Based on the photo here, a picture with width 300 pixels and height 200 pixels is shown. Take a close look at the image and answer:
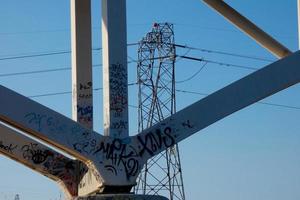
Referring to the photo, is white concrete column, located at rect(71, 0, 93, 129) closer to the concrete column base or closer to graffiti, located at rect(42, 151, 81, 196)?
graffiti, located at rect(42, 151, 81, 196)

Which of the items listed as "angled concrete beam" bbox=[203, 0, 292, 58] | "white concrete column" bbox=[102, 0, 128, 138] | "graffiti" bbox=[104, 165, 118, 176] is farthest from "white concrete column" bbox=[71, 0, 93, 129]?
"angled concrete beam" bbox=[203, 0, 292, 58]

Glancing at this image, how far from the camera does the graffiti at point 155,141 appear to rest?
1462 centimetres

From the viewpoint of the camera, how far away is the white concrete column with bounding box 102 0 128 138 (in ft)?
48.1

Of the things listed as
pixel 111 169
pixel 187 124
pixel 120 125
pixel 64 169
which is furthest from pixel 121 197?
pixel 64 169

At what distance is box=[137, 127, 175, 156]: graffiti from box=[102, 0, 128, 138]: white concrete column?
1.51 feet

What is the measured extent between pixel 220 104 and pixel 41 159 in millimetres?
5971

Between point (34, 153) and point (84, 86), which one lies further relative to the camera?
point (34, 153)

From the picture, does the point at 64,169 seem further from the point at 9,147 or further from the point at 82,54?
the point at 82,54

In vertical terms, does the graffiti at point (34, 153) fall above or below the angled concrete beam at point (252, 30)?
below

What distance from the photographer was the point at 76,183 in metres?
19.4

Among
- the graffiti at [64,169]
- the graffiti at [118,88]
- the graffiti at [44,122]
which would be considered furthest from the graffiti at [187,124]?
the graffiti at [64,169]

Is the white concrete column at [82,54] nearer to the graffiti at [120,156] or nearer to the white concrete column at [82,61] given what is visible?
the white concrete column at [82,61]

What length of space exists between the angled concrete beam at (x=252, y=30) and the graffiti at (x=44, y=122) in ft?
28.8

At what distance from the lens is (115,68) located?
14812 millimetres
